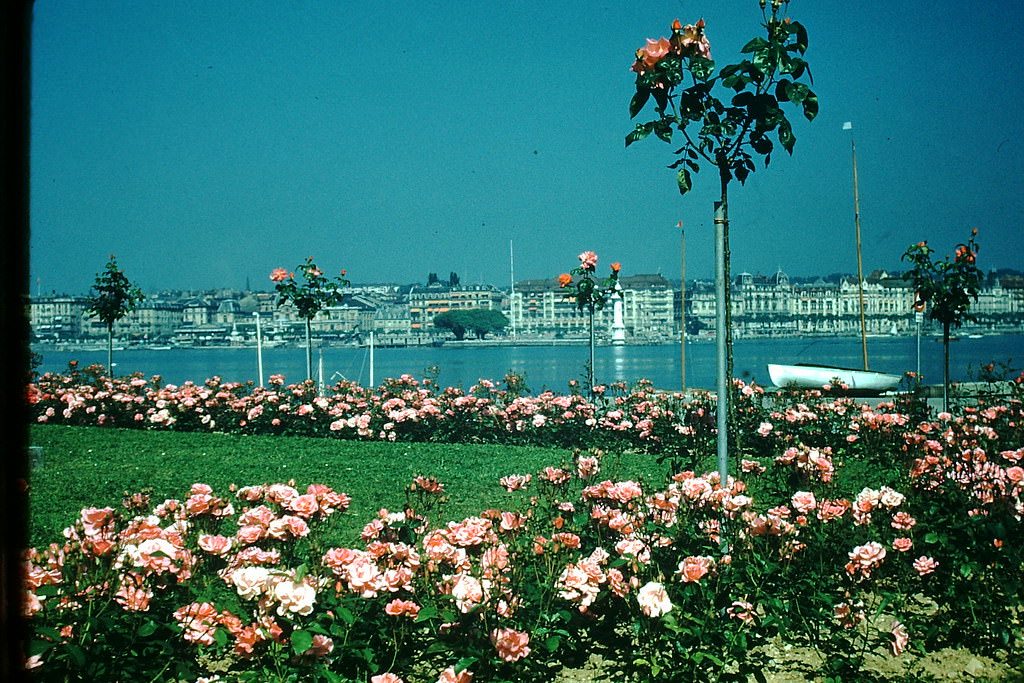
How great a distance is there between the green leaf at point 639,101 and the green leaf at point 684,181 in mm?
364

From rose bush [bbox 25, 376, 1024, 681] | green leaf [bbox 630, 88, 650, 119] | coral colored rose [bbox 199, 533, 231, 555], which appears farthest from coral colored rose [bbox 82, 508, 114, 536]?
green leaf [bbox 630, 88, 650, 119]

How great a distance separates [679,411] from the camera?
29.2ft

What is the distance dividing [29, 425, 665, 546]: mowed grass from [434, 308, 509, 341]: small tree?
72.2 m

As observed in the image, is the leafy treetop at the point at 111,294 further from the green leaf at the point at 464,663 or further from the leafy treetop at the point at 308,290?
the green leaf at the point at 464,663

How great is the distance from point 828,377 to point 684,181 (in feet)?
47.4

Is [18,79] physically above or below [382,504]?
above

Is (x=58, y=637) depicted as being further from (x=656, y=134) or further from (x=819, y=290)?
(x=819, y=290)

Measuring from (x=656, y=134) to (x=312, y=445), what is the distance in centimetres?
600

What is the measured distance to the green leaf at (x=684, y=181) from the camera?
12.7ft

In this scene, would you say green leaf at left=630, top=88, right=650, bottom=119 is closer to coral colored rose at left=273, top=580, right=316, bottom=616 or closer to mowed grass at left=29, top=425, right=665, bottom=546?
mowed grass at left=29, top=425, right=665, bottom=546

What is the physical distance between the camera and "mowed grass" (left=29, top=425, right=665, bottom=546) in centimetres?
576

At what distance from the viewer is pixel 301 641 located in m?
2.47

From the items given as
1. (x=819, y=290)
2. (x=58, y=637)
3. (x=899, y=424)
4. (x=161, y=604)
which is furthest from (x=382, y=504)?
(x=819, y=290)

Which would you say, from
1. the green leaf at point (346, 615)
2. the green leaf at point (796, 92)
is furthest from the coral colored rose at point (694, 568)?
the green leaf at point (796, 92)
